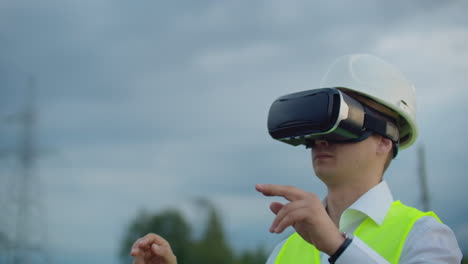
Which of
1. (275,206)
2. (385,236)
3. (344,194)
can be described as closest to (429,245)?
(385,236)

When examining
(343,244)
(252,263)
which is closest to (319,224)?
A: (343,244)

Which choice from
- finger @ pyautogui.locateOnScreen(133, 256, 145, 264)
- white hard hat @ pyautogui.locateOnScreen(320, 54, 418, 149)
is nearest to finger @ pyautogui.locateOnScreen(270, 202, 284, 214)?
finger @ pyautogui.locateOnScreen(133, 256, 145, 264)

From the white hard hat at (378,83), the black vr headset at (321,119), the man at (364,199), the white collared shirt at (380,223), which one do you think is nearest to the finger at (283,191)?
the man at (364,199)

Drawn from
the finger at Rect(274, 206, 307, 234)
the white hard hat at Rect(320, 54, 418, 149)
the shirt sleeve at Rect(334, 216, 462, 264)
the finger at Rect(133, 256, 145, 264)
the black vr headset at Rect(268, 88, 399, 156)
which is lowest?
the finger at Rect(133, 256, 145, 264)

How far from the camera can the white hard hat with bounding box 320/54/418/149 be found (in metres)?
4.28

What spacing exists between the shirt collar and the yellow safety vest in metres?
0.04

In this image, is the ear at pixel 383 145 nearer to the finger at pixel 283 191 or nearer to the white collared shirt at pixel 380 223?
the white collared shirt at pixel 380 223

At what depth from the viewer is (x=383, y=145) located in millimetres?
4184

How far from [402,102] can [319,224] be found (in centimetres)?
173

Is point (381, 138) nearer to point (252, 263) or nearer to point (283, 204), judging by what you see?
point (283, 204)

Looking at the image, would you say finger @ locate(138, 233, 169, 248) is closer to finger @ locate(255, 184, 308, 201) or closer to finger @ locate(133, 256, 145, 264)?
finger @ locate(133, 256, 145, 264)

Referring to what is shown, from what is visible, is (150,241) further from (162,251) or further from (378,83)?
(378,83)

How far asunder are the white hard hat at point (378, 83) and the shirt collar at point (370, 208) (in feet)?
1.94

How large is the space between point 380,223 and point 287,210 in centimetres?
126
